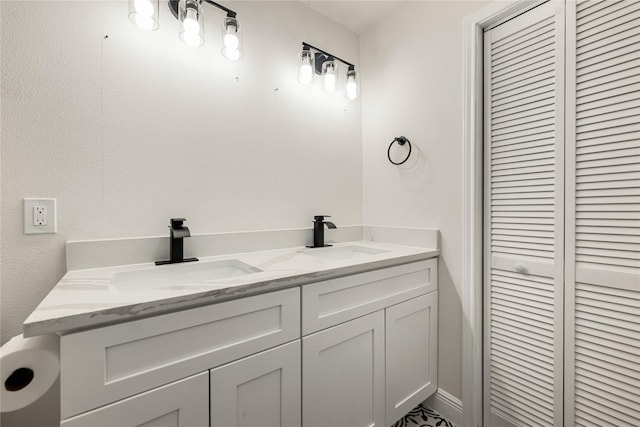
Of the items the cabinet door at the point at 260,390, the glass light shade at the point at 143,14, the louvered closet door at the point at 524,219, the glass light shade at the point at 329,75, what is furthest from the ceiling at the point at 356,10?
the cabinet door at the point at 260,390

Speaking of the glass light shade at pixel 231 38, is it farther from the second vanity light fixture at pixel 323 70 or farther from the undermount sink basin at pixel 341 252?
the undermount sink basin at pixel 341 252

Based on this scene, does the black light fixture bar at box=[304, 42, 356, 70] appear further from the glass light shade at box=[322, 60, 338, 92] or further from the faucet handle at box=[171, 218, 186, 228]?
the faucet handle at box=[171, 218, 186, 228]

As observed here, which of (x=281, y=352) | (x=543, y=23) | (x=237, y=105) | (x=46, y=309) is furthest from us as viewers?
(x=237, y=105)

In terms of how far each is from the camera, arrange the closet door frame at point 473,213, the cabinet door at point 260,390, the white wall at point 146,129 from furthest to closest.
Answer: the closet door frame at point 473,213 → the white wall at point 146,129 → the cabinet door at point 260,390

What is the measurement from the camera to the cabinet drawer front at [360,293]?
102 cm

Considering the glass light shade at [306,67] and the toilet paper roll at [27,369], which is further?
the glass light shade at [306,67]

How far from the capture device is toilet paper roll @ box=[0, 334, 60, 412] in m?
0.62

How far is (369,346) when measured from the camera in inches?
47.4

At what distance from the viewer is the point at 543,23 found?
3.92 feet

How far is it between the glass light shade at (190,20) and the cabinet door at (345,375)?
1285 mm

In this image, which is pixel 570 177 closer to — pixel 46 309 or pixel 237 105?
pixel 237 105

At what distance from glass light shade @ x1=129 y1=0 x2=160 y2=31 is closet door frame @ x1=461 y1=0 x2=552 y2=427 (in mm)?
1388

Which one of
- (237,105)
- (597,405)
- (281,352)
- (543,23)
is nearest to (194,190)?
(237,105)

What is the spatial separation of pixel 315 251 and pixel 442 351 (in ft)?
2.80
